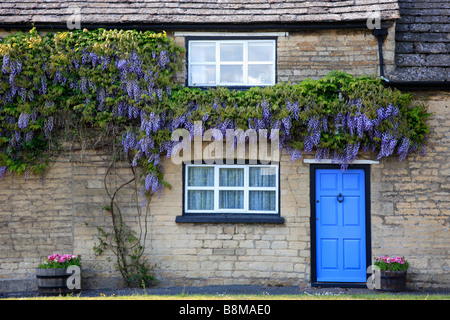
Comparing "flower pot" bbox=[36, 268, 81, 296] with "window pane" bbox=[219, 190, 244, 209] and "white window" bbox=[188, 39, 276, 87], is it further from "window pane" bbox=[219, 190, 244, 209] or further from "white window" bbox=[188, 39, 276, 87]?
"white window" bbox=[188, 39, 276, 87]

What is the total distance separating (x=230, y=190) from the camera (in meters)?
9.95

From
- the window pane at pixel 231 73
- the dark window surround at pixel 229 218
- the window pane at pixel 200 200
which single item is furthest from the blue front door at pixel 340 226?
the window pane at pixel 231 73

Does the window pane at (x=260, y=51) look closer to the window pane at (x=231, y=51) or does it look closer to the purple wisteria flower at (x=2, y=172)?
the window pane at (x=231, y=51)

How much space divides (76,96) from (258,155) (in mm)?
3514

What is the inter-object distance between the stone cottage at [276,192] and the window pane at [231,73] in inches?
0.8

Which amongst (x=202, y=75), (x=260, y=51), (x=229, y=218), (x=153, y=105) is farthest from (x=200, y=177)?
(x=260, y=51)

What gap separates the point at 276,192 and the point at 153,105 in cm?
278

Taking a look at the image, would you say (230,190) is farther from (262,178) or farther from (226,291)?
(226,291)

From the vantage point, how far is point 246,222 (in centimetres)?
964

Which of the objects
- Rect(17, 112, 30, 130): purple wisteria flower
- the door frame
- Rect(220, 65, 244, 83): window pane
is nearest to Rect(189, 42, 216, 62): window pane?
Rect(220, 65, 244, 83): window pane

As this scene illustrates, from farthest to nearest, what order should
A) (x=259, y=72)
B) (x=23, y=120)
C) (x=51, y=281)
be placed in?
(x=259, y=72) < (x=23, y=120) < (x=51, y=281)

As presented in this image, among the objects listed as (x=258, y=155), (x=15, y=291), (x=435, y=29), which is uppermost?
(x=435, y=29)

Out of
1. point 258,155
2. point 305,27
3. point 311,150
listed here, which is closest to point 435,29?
point 305,27

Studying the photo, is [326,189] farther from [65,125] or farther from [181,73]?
[65,125]
